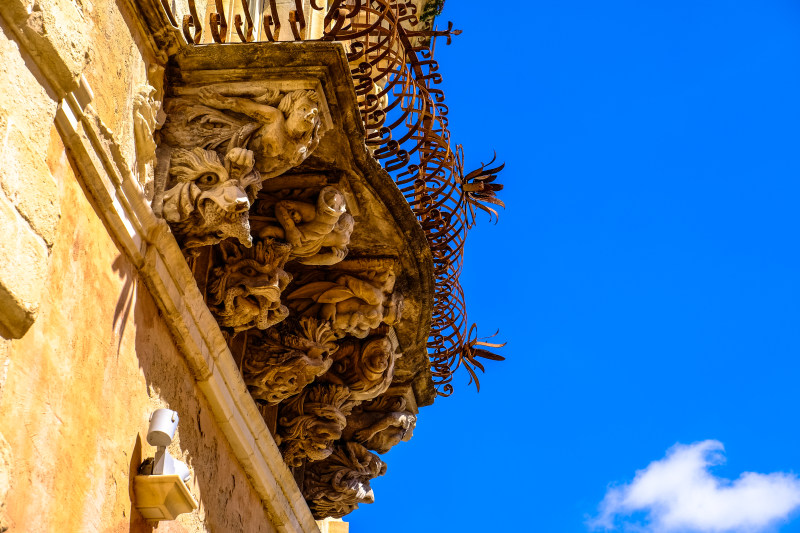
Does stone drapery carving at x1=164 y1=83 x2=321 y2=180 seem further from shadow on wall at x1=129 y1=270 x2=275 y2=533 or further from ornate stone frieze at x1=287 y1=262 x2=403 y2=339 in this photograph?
ornate stone frieze at x1=287 y1=262 x2=403 y2=339

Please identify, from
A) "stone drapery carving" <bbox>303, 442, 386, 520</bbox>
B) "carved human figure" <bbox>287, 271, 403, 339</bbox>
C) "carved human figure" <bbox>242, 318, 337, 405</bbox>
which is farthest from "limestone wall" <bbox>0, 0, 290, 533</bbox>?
"stone drapery carving" <bbox>303, 442, 386, 520</bbox>

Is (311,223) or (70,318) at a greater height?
(311,223)

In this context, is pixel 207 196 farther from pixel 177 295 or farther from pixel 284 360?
pixel 284 360

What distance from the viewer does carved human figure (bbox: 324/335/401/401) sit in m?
6.95

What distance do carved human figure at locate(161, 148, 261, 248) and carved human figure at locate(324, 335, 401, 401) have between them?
2.12 meters

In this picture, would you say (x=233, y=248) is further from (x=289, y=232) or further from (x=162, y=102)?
(x=162, y=102)

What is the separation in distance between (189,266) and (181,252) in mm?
292

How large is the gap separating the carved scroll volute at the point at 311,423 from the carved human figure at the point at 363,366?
0.25ft

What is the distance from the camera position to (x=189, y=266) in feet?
17.3

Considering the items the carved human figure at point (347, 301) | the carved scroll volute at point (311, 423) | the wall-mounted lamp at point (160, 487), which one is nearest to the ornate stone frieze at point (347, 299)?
the carved human figure at point (347, 301)

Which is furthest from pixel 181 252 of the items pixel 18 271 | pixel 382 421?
pixel 382 421

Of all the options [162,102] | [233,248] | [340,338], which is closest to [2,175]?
[162,102]

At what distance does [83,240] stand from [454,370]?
4.24m

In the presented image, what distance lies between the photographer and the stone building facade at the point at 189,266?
352 centimetres
